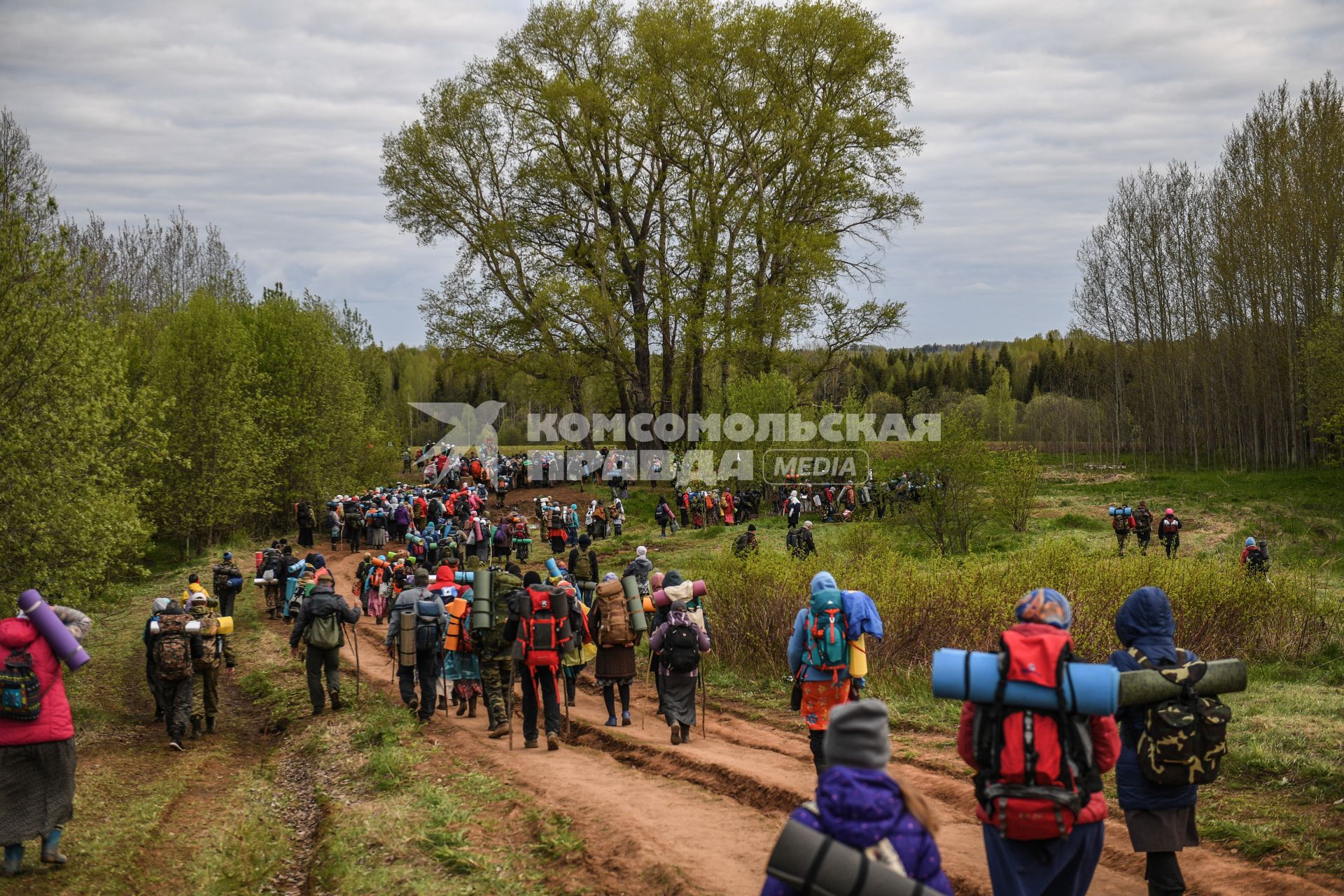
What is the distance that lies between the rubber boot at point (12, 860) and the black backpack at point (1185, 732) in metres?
7.56

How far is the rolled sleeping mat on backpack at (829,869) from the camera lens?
303cm

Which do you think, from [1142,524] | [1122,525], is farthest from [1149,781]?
[1142,524]

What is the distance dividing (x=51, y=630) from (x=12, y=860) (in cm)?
164

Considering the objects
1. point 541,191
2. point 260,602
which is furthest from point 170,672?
point 541,191

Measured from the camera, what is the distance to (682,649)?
35.7 feet

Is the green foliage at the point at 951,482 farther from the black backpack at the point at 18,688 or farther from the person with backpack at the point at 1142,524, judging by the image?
the black backpack at the point at 18,688

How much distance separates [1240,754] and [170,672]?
443 inches

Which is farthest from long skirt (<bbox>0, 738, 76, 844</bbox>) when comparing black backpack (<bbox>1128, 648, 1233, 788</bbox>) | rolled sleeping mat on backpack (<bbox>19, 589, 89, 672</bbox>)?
black backpack (<bbox>1128, 648, 1233, 788</bbox>)

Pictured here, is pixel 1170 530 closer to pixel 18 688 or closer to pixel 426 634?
pixel 426 634

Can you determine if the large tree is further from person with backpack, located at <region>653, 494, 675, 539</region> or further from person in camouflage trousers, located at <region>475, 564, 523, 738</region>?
person in camouflage trousers, located at <region>475, 564, 523, 738</region>

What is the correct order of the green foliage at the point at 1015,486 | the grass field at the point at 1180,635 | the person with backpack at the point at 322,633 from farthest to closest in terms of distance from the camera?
1. the green foliage at the point at 1015,486
2. the person with backpack at the point at 322,633
3. the grass field at the point at 1180,635

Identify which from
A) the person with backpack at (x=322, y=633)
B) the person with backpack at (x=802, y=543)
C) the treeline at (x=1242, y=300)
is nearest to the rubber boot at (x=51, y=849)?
the person with backpack at (x=322, y=633)

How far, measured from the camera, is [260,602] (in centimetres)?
2498

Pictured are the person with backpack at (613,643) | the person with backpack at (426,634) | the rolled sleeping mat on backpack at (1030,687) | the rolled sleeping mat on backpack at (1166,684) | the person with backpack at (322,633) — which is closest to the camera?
the rolled sleeping mat on backpack at (1030,687)
